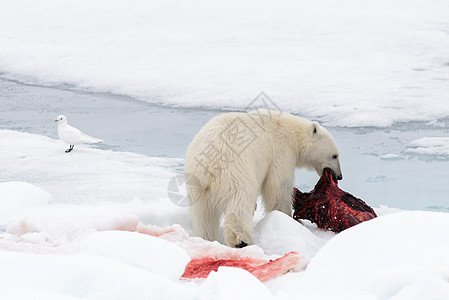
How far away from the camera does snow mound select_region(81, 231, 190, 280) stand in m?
2.01

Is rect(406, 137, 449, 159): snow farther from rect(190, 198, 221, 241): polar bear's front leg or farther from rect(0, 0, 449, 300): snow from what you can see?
rect(190, 198, 221, 241): polar bear's front leg

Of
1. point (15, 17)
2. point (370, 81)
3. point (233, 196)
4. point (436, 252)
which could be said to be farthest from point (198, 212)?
point (15, 17)

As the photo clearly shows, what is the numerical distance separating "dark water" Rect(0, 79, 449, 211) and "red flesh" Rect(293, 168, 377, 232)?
2.14 feet

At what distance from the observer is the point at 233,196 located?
11.5 ft

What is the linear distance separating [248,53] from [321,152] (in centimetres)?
631

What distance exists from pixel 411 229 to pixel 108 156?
387 cm

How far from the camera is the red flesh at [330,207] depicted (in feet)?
12.7

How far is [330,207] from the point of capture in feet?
12.9

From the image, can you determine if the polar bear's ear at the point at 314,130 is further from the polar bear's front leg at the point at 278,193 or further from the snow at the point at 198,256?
the snow at the point at 198,256

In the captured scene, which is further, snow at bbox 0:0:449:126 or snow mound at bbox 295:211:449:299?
snow at bbox 0:0:449:126

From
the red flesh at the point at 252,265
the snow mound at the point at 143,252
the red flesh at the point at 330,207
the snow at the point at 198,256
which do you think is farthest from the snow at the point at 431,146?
the snow mound at the point at 143,252

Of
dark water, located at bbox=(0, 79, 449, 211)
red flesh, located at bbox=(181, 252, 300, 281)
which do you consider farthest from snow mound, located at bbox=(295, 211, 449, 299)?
dark water, located at bbox=(0, 79, 449, 211)

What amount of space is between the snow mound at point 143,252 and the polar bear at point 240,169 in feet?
4.72

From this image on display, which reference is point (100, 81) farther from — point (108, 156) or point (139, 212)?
point (139, 212)
